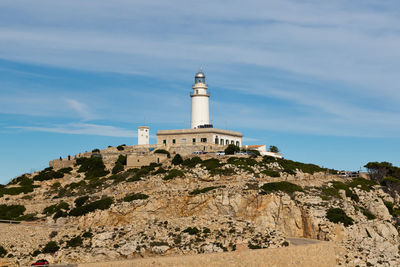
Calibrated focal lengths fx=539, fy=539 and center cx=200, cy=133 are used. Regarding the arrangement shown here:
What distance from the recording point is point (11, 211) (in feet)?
215

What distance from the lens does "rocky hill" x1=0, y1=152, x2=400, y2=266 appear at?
49.5 m

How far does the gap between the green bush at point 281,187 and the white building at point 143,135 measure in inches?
1541

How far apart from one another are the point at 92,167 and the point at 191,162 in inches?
707

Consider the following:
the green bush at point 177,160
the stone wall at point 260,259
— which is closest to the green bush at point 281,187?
the stone wall at point 260,259

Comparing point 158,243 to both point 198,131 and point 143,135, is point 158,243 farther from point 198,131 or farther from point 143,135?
point 143,135

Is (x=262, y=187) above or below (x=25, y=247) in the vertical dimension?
above

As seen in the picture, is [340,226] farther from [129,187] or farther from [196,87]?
[196,87]

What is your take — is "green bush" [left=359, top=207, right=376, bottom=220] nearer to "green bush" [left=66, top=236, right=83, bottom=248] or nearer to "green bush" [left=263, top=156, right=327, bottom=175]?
"green bush" [left=263, top=156, right=327, bottom=175]

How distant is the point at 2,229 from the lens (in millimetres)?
56719

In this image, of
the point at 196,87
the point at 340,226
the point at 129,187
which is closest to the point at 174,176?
the point at 129,187

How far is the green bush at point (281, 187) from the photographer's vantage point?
5916cm

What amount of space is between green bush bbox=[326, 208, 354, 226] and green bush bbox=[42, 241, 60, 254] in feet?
88.9

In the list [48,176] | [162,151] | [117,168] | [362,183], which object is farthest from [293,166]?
[48,176]

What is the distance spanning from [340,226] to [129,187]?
86.3 feet
